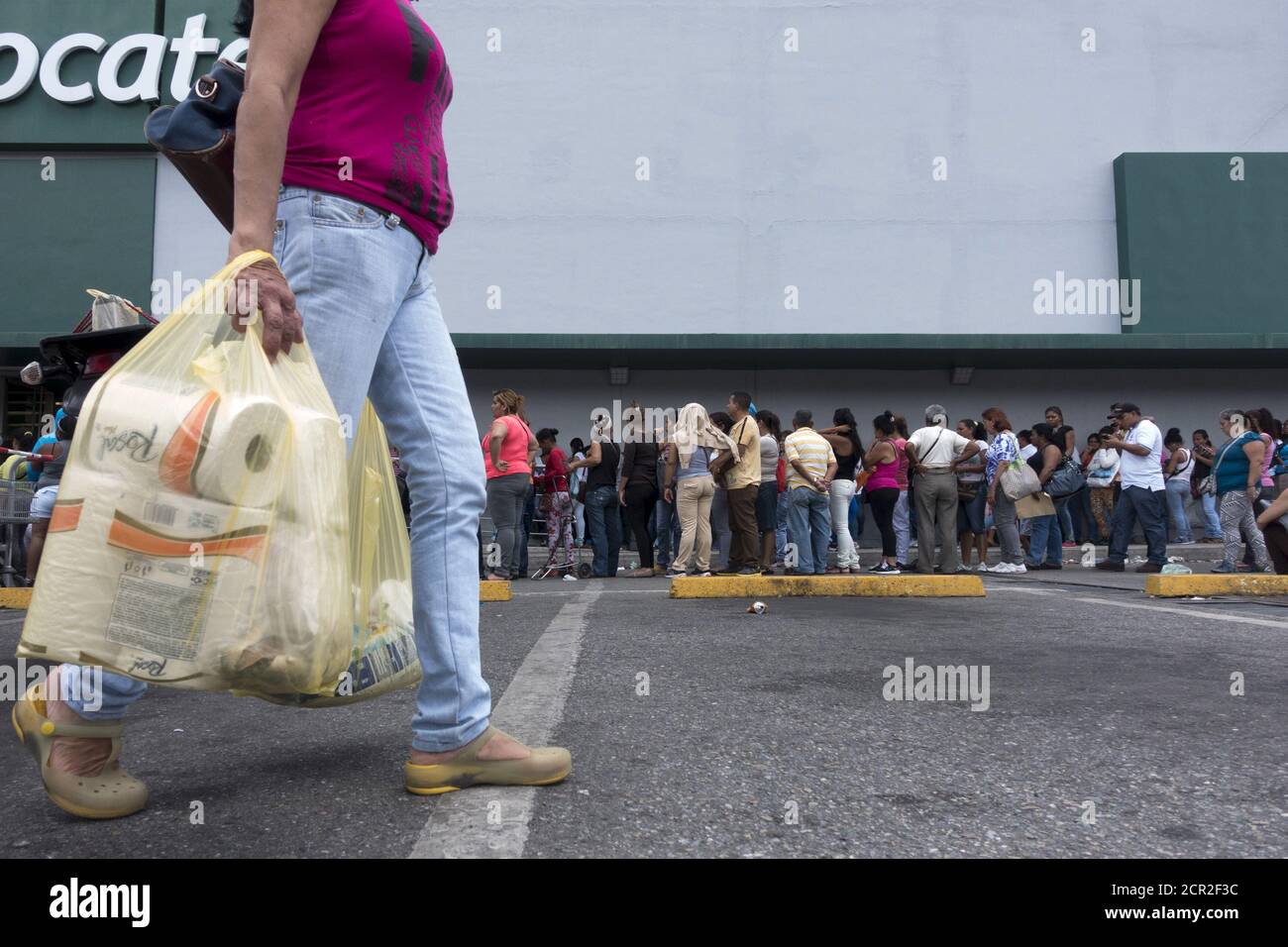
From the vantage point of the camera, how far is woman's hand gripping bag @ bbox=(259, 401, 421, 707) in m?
2.19

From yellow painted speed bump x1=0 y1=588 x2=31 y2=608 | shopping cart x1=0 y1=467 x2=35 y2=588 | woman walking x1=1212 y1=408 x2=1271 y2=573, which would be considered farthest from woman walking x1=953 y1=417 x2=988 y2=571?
shopping cart x1=0 y1=467 x2=35 y2=588

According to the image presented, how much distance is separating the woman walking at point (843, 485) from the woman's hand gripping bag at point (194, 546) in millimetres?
8875

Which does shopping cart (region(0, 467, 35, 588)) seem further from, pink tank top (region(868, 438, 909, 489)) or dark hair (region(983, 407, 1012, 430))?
dark hair (region(983, 407, 1012, 430))

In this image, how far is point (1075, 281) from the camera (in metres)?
17.5

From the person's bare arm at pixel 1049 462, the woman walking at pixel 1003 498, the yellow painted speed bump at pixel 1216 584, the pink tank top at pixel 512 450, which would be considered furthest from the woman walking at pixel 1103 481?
the pink tank top at pixel 512 450

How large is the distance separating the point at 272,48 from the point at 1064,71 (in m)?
18.9

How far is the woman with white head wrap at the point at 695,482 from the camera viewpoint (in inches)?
399

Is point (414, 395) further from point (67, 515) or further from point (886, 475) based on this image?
point (886, 475)

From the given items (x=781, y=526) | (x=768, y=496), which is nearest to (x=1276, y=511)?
(x=768, y=496)

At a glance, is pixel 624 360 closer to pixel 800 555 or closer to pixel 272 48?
pixel 800 555

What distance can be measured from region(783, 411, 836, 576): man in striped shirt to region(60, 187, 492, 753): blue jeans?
754 cm

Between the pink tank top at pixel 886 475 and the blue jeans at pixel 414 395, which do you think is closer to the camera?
the blue jeans at pixel 414 395

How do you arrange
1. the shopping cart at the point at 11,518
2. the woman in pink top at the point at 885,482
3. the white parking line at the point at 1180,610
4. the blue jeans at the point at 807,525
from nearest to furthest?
the white parking line at the point at 1180,610
the shopping cart at the point at 11,518
the blue jeans at the point at 807,525
the woman in pink top at the point at 885,482

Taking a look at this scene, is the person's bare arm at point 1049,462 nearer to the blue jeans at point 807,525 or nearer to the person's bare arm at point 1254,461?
the person's bare arm at point 1254,461
